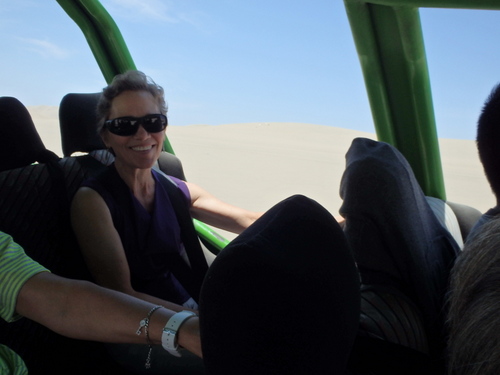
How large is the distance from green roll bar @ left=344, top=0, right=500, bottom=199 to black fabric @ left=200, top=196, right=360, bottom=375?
1.38 meters

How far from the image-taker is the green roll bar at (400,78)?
2006 millimetres

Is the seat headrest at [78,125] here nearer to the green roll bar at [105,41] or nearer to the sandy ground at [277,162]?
the sandy ground at [277,162]

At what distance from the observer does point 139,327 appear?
3.32 ft

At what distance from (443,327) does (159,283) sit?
1.35 metres

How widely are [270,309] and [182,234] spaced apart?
170cm

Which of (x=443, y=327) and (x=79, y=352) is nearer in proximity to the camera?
(x=443, y=327)

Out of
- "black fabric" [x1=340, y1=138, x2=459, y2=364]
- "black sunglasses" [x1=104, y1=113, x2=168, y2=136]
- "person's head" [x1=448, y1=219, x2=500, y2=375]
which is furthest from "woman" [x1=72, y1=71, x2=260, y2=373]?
"person's head" [x1=448, y1=219, x2=500, y2=375]

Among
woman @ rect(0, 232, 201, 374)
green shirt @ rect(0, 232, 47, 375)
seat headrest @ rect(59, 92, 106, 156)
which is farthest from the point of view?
seat headrest @ rect(59, 92, 106, 156)

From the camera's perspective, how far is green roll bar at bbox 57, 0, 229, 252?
2.90 metres

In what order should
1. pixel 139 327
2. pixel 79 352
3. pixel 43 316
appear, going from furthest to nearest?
pixel 79 352
pixel 43 316
pixel 139 327

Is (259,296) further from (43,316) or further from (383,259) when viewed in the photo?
(43,316)

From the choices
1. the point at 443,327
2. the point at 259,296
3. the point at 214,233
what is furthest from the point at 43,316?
the point at 214,233

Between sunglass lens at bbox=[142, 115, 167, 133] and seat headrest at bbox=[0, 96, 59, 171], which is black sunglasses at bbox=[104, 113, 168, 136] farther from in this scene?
seat headrest at bbox=[0, 96, 59, 171]

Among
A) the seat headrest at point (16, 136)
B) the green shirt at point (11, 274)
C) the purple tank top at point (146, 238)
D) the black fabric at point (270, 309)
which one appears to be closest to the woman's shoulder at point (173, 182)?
the purple tank top at point (146, 238)
